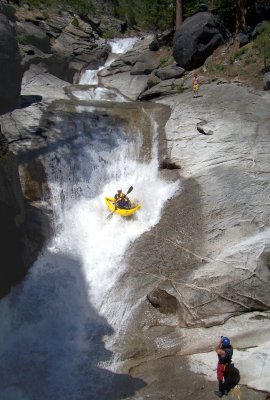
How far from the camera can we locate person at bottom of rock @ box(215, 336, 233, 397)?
931 cm

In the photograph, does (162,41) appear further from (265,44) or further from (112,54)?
(265,44)

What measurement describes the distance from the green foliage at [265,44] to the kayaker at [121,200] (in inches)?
485

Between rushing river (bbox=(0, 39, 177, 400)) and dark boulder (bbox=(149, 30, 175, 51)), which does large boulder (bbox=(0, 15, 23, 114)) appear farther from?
dark boulder (bbox=(149, 30, 175, 51))

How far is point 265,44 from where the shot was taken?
76.2ft

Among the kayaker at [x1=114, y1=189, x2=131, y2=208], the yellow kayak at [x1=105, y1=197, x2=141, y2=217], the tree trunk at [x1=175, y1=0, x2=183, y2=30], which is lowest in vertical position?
the yellow kayak at [x1=105, y1=197, x2=141, y2=217]

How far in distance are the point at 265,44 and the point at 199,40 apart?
5.77m

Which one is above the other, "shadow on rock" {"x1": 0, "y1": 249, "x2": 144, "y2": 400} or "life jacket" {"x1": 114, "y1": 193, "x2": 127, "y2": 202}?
"life jacket" {"x1": 114, "y1": 193, "x2": 127, "y2": 202}

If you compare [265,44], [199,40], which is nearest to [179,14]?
[199,40]

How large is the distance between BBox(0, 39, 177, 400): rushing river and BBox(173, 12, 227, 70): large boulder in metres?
9.76

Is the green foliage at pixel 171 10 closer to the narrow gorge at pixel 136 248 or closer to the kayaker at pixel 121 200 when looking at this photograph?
the narrow gorge at pixel 136 248

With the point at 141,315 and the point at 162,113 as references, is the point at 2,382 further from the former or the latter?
the point at 162,113

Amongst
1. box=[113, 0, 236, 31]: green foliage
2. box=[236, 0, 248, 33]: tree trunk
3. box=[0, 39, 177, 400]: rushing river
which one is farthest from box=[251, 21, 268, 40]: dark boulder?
box=[0, 39, 177, 400]: rushing river

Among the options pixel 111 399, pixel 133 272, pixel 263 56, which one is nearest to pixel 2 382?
pixel 111 399

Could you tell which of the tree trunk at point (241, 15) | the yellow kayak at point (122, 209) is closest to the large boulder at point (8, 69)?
the yellow kayak at point (122, 209)
